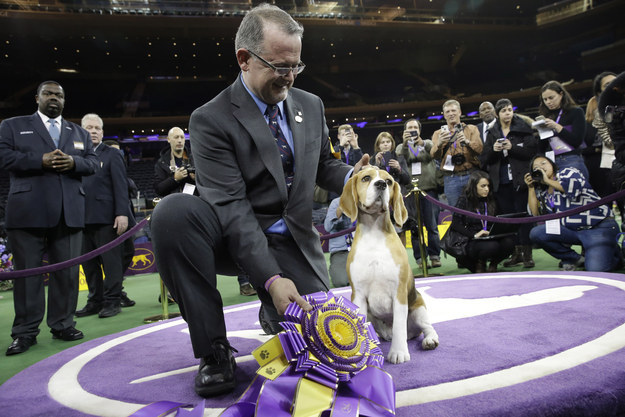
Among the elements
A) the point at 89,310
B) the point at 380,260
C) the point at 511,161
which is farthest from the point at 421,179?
the point at 89,310

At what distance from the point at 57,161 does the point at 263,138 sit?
8.05 ft

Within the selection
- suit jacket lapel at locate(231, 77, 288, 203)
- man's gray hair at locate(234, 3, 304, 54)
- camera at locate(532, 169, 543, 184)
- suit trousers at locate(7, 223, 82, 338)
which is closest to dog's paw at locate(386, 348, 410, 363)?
suit jacket lapel at locate(231, 77, 288, 203)

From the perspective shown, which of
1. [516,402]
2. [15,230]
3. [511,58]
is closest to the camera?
[516,402]

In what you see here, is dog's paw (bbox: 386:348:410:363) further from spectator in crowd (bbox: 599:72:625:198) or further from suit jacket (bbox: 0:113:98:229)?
spectator in crowd (bbox: 599:72:625:198)

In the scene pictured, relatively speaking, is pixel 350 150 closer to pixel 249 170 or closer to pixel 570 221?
pixel 570 221

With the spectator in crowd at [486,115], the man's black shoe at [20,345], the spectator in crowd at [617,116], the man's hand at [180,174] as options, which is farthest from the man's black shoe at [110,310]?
the spectator in crowd at [617,116]

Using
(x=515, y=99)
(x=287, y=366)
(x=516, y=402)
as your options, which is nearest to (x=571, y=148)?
(x=516, y=402)

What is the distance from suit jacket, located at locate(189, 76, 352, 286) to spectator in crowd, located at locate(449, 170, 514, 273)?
140 inches

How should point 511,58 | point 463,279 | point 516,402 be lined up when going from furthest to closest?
1. point 511,58
2. point 463,279
3. point 516,402

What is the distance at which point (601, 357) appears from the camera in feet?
5.86

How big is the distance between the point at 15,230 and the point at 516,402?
3.81 m

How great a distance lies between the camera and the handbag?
209 inches

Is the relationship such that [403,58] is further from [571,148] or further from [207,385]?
[207,385]

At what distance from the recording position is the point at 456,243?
535cm
